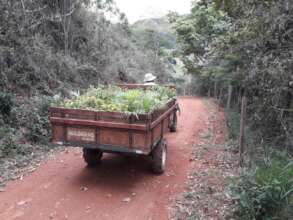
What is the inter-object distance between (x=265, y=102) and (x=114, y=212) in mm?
3519

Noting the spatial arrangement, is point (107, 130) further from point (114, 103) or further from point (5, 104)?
point (5, 104)

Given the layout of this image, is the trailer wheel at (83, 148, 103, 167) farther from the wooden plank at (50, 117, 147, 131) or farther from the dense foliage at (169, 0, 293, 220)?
the dense foliage at (169, 0, 293, 220)

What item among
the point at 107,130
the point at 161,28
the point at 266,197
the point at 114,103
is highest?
the point at 161,28

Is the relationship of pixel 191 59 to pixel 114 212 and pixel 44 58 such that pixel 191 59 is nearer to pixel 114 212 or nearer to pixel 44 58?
pixel 44 58

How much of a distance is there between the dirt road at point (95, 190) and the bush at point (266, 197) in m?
1.22

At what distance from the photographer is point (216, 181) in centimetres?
568

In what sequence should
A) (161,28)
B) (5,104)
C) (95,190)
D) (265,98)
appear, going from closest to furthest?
(95,190) → (265,98) → (5,104) → (161,28)

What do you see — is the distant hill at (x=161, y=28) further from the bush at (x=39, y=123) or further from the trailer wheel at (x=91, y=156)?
the trailer wheel at (x=91, y=156)

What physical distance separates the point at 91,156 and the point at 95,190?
3.75 ft

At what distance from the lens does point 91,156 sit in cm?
639

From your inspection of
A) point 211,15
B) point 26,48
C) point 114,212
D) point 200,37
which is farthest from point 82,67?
point 200,37

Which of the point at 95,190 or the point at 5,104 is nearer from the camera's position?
Result: the point at 95,190

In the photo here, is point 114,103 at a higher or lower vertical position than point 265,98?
lower

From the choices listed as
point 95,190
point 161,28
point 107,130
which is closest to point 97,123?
point 107,130
